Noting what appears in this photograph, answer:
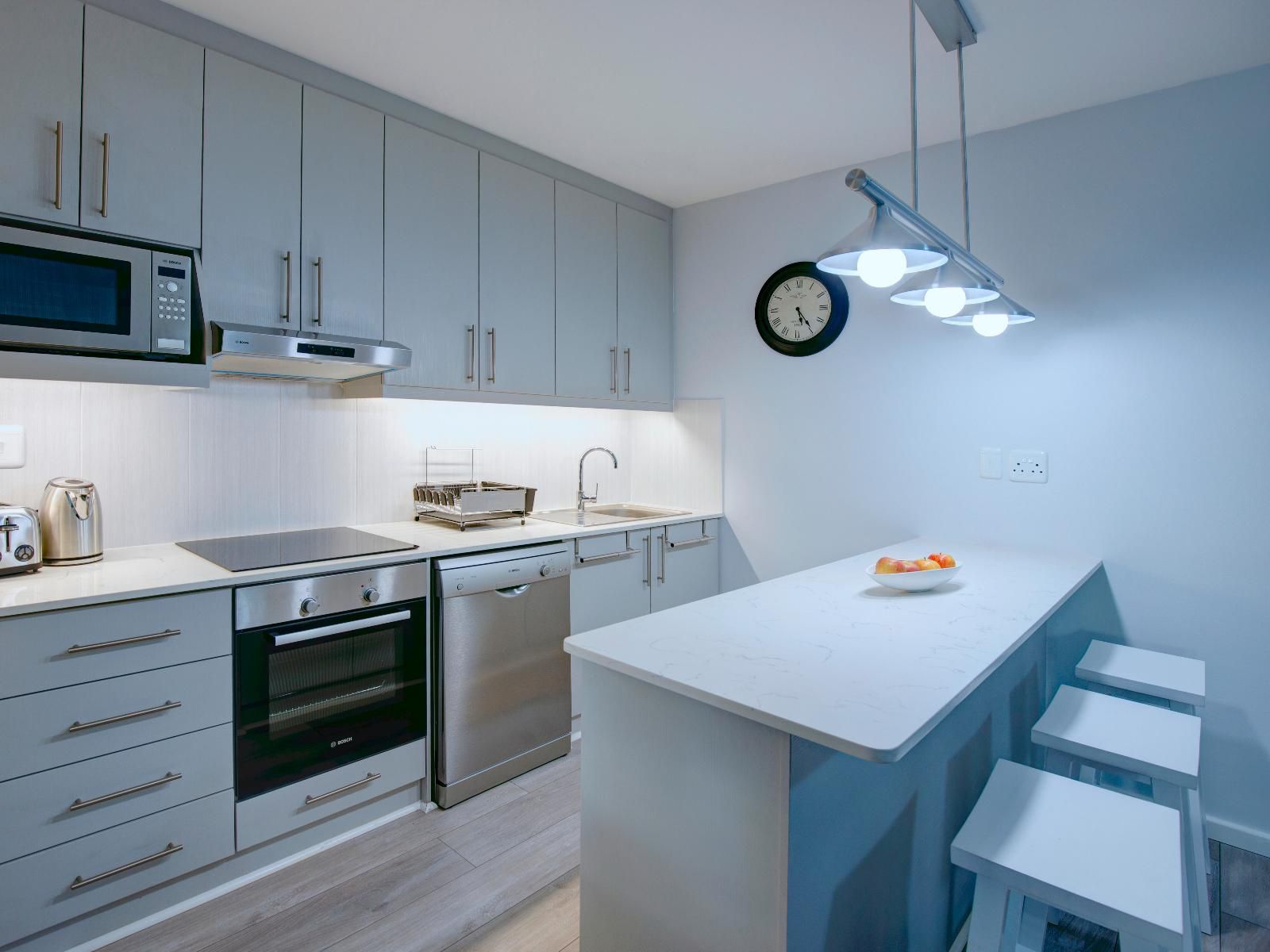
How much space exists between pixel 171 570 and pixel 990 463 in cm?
283

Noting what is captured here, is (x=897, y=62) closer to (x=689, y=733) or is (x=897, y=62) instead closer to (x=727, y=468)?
(x=727, y=468)

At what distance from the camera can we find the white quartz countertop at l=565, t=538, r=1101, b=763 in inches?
43.0

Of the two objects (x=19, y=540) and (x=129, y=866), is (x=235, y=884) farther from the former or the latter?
(x=19, y=540)

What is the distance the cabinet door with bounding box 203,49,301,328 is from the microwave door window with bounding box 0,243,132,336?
0.24 metres

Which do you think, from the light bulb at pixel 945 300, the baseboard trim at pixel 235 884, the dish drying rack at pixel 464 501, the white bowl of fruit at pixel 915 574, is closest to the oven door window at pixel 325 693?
the baseboard trim at pixel 235 884

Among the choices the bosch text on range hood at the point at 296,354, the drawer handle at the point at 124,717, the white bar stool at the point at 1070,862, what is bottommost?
the white bar stool at the point at 1070,862

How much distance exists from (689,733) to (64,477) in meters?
2.04

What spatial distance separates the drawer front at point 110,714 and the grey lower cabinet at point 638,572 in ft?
4.21

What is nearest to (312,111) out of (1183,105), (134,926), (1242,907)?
(134,926)

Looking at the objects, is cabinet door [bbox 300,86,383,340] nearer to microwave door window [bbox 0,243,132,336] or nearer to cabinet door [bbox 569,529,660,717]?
microwave door window [bbox 0,243,132,336]

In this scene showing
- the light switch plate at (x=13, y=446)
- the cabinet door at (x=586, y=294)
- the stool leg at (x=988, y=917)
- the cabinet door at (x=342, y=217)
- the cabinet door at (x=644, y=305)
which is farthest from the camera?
the cabinet door at (x=644, y=305)

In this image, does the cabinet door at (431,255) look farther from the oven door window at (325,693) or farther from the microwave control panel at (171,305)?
the oven door window at (325,693)

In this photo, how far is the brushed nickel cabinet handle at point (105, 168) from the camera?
1880mm

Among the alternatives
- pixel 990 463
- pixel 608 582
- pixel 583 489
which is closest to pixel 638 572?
pixel 608 582
